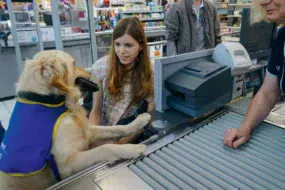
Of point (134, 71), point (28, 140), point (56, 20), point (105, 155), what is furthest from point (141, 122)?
point (56, 20)

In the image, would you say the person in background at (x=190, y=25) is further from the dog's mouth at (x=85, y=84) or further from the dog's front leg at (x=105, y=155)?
the dog's front leg at (x=105, y=155)

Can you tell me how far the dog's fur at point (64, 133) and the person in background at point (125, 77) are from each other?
0.41 meters

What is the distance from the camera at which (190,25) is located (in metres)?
2.55

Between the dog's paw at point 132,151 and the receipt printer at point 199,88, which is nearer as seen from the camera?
the dog's paw at point 132,151

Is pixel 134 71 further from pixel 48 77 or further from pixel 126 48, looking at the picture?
pixel 48 77

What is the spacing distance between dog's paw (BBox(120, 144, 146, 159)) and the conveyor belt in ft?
0.12

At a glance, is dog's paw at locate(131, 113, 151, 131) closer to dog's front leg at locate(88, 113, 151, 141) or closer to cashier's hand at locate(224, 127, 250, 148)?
dog's front leg at locate(88, 113, 151, 141)

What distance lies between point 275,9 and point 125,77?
42.9 inches

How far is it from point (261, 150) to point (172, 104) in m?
0.51

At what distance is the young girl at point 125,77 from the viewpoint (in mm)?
1690

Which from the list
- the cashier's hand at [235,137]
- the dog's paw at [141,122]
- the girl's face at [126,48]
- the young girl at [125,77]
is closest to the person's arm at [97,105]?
the young girl at [125,77]

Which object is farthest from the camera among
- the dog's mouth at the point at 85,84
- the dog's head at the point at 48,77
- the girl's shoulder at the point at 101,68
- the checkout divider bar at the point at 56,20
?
the checkout divider bar at the point at 56,20

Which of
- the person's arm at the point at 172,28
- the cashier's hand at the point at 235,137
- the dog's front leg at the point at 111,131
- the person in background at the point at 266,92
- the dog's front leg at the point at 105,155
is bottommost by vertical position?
the dog's front leg at the point at 111,131

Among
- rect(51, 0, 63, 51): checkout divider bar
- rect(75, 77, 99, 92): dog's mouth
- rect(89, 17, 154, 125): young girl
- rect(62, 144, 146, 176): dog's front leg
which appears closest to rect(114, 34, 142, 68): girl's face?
rect(89, 17, 154, 125): young girl
